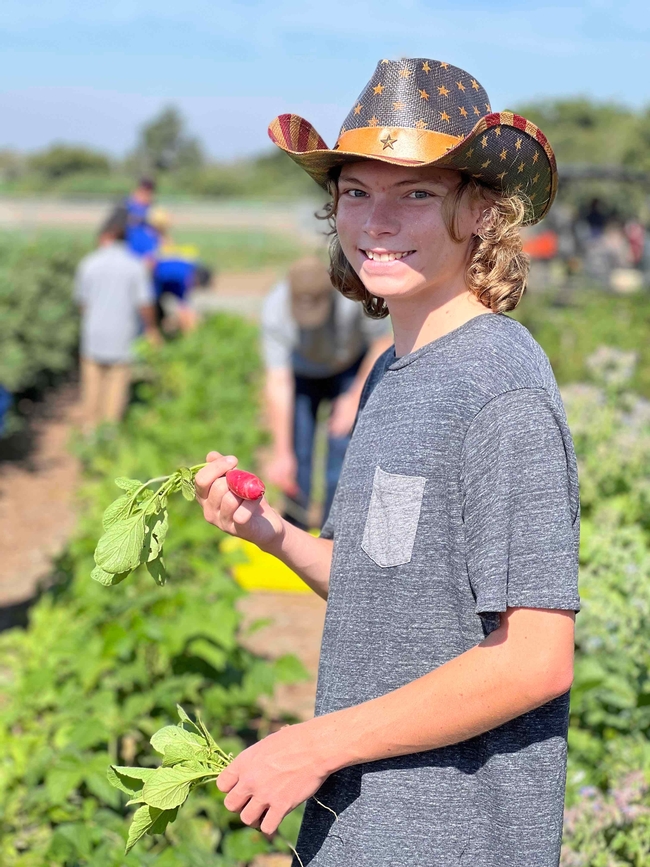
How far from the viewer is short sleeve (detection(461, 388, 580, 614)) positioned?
4.21 ft

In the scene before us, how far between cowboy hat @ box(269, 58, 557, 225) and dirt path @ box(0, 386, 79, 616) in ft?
13.3

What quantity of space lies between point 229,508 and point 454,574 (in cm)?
32

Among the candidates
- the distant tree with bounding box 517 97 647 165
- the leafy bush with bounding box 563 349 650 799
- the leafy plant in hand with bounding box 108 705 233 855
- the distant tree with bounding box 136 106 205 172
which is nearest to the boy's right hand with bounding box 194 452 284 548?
the leafy plant in hand with bounding box 108 705 233 855

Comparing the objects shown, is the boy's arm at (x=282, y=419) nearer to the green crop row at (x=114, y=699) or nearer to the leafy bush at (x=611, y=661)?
the green crop row at (x=114, y=699)

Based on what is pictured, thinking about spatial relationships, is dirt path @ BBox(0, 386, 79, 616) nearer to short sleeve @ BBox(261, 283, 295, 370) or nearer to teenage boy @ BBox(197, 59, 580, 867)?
short sleeve @ BBox(261, 283, 295, 370)

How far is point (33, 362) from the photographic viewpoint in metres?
9.24

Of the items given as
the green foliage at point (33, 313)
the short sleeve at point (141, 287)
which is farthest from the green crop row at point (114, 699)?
the green foliage at point (33, 313)

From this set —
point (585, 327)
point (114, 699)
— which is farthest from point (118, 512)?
point (585, 327)

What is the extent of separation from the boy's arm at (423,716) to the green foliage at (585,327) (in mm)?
6234

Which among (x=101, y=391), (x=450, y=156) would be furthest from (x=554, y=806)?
(x=101, y=391)

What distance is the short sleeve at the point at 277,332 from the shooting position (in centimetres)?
482

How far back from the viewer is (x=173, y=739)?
153 centimetres

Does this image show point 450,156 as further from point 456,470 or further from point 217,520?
point 217,520

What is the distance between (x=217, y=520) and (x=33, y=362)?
8.06 metres
